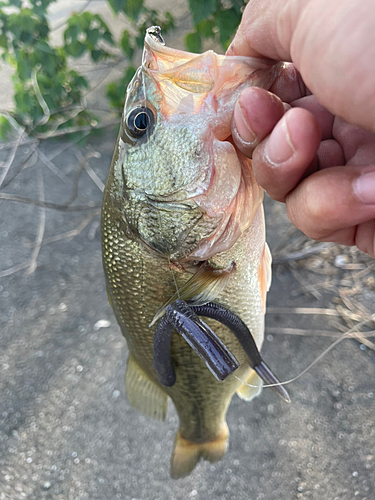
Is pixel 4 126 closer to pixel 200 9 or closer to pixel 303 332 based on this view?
pixel 200 9

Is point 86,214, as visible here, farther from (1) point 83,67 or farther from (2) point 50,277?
(1) point 83,67

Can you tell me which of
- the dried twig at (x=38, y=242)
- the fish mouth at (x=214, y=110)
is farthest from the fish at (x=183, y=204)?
the dried twig at (x=38, y=242)

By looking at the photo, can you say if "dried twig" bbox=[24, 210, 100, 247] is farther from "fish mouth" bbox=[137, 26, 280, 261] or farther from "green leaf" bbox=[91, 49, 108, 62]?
"fish mouth" bbox=[137, 26, 280, 261]

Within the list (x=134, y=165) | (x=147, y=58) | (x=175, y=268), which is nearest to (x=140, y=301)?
(x=175, y=268)

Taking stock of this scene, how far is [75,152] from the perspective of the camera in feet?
12.3

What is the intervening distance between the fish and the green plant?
1.42 m

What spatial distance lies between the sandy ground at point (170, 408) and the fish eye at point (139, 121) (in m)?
1.69

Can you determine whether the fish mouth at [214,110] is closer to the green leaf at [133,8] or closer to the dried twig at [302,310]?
the dried twig at [302,310]

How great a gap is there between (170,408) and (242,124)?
181 centimetres

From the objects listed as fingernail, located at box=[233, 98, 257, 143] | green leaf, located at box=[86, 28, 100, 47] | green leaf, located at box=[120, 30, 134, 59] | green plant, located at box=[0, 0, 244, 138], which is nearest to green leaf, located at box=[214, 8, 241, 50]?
green plant, located at box=[0, 0, 244, 138]

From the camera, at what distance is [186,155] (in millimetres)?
799

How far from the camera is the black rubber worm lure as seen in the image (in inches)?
31.0

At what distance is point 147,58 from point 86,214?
255cm

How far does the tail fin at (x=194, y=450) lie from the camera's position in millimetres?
1444
